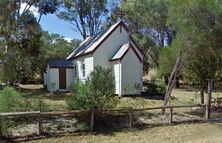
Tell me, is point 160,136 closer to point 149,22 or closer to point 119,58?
point 119,58

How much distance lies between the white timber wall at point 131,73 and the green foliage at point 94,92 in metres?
10.9

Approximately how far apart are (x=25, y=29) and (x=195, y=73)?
55.9 ft

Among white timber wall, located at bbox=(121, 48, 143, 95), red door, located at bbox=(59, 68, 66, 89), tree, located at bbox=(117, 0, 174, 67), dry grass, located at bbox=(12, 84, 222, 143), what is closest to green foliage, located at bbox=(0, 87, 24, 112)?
dry grass, located at bbox=(12, 84, 222, 143)

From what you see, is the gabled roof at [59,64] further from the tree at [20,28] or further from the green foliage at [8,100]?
the green foliage at [8,100]

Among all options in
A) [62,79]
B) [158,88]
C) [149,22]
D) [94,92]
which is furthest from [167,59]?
[149,22]

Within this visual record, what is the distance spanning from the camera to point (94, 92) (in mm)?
12312

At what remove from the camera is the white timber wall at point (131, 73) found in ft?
78.8

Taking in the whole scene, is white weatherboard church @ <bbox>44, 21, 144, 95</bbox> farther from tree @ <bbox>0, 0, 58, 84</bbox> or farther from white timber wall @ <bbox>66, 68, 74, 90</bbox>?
tree @ <bbox>0, 0, 58, 84</bbox>

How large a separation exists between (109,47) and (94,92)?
44.2 feet

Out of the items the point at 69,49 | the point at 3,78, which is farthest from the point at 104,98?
the point at 69,49

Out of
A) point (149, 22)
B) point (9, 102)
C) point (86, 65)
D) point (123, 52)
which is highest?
point (149, 22)

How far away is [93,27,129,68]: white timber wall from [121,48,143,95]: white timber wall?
1.77 m

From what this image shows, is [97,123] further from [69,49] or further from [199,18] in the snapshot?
[69,49]

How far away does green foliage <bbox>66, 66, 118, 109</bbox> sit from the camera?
40.1ft
